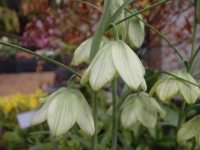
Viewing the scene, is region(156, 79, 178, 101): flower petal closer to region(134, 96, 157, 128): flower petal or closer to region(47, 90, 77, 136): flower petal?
region(134, 96, 157, 128): flower petal

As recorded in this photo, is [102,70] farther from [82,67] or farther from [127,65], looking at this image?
[82,67]

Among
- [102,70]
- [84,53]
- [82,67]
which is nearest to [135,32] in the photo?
[84,53]

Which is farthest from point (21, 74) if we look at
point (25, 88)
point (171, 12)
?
A: point (171, 12)

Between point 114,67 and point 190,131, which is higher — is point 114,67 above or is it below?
above

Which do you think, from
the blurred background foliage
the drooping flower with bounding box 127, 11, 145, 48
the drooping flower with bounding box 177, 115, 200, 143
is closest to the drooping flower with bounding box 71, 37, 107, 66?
the drooping flower with bounding box 127, 11, 145, 48

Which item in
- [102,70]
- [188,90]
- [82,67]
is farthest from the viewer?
[82,67]

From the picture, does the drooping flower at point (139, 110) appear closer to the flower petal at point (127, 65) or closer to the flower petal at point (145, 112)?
the flower petal at point (145, 112)
